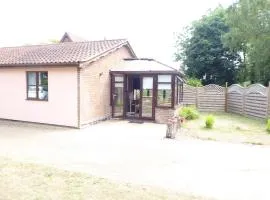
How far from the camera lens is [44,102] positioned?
14.3 m

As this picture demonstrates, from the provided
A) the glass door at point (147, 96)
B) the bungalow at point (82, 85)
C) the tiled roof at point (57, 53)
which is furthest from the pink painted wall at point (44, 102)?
the glass door at point (147, 96)

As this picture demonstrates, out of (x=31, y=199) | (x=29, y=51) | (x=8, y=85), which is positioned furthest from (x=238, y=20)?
(x=31, y=199)

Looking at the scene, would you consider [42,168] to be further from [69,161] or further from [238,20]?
[238,20]

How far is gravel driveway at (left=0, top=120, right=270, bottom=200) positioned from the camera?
6.61 metres

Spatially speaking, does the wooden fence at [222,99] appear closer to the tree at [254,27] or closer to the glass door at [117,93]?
the tree at [254,27]

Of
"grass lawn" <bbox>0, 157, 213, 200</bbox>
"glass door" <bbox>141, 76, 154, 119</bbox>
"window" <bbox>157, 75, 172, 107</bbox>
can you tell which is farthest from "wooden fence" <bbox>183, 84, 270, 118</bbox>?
"grass lawn" <bbox>0, 157, 213, 200</bbox>

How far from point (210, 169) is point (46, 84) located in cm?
→ 931

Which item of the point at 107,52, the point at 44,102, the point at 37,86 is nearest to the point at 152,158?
the point at 44,102

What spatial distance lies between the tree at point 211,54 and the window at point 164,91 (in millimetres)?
15744

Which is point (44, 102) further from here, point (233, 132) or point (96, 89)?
point (233, 132)

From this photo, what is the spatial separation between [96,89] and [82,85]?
4.75 ft

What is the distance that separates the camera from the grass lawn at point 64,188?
218 inches

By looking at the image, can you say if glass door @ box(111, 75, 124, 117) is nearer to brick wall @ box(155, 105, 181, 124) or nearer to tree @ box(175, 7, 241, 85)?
brick wall @ box(155, 105, 181, 124)

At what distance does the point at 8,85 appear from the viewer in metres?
15.4
